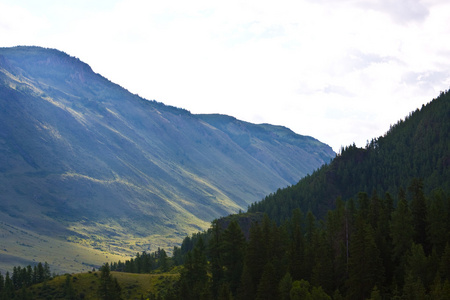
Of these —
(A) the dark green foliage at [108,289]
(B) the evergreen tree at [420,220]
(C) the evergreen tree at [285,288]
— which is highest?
(B) the evergreen tree at [420,220]

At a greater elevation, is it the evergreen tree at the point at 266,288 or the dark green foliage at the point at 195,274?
the dark green foliage at the point at 195,274

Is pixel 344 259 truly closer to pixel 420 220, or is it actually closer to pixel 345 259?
pixel 345 259

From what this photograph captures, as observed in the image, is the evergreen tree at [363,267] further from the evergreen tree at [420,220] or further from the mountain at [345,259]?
the evergreen tree at [420,220]

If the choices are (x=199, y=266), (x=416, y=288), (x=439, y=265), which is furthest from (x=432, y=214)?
(x=199, y=266)

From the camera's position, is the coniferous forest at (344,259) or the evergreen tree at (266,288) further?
the evergreen tree at (266,288)

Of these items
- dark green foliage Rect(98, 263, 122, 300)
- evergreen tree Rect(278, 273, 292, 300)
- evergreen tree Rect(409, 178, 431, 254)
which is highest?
evergreen tree Rect(409, 178, 431, 254)

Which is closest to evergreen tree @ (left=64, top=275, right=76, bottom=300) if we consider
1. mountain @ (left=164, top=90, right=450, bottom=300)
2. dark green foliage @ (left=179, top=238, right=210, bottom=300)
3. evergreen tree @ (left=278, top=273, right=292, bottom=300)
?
dark green foliage @ (left=179, top=238, right=210, bottom=300)

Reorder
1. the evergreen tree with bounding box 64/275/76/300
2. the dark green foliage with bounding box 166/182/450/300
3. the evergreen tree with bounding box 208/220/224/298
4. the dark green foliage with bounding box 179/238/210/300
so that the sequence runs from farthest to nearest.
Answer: the evergreen tree with bounding box 64/275/76/300 → the evergreen tree with bounding box 208/220/224/298 → the dark green foliage with bounding box 179/238/210/300 → the dark green foliage with bounding box 166/182/450/300

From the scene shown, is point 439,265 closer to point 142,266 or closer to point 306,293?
point 306,293

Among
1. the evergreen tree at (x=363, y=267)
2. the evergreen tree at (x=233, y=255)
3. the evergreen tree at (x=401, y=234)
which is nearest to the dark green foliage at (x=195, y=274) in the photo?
the evergreen tree at (x=233, y=255)

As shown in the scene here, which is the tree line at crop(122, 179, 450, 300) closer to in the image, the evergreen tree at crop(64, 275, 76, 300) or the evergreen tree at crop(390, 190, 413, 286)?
the evergreen tree at crop(390, 190, 413, 286)

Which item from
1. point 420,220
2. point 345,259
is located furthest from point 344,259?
point 420,220

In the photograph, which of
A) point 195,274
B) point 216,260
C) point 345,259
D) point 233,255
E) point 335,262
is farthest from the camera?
point 195,274

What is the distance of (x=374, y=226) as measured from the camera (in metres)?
116
